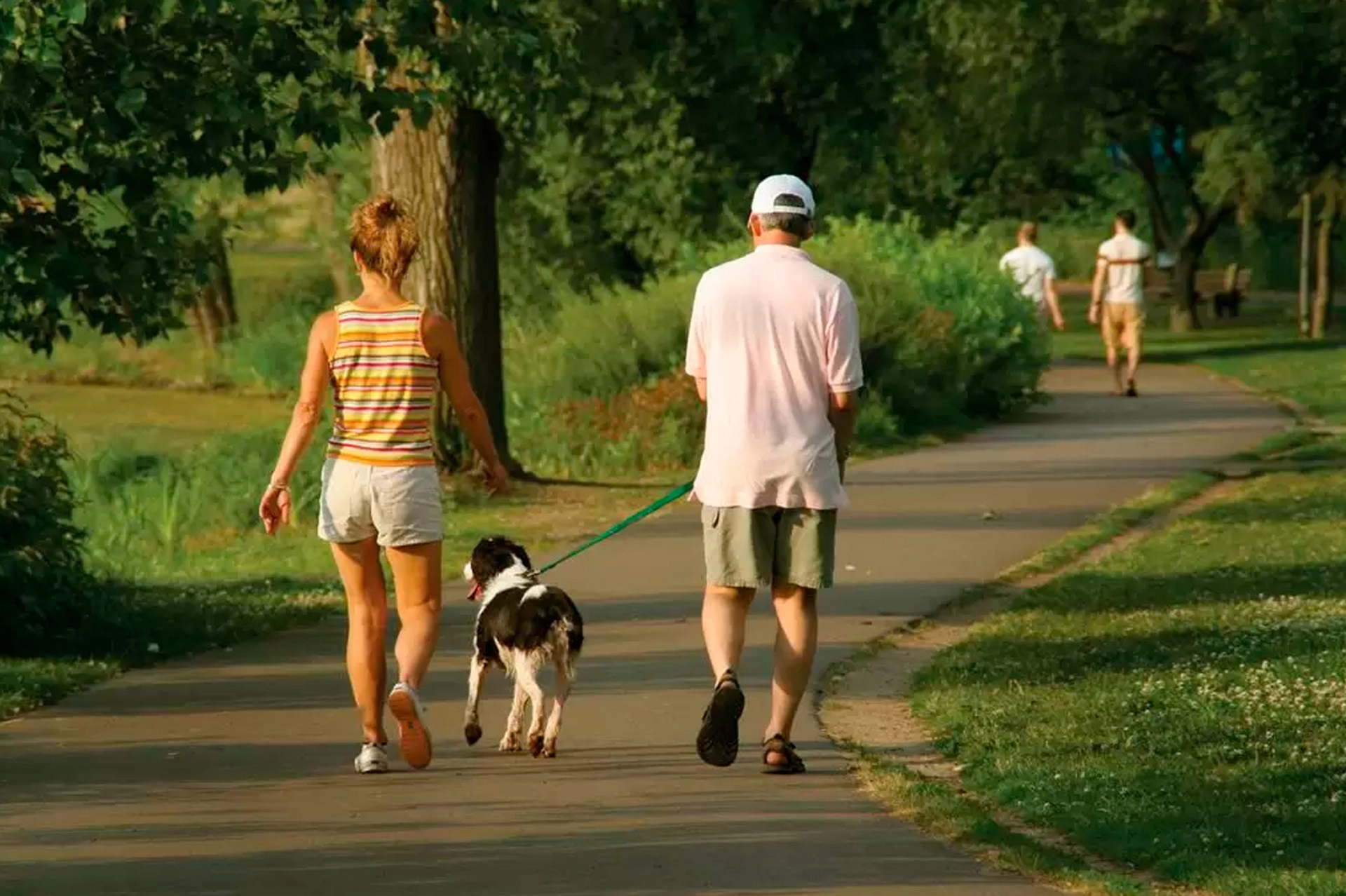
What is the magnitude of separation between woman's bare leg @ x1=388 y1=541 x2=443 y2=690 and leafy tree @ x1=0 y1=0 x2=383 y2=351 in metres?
3.59

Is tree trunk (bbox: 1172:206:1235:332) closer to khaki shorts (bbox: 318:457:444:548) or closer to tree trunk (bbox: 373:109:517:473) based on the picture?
tree trunk (bbox: 373:109:517:473)

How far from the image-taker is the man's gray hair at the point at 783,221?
9.59 meters

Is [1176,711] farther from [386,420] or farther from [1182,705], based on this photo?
[386,420]

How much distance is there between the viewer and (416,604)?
A: 31.7 ft

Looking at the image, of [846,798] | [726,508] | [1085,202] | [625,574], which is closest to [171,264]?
[625,574]

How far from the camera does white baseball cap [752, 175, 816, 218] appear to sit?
31.4ft

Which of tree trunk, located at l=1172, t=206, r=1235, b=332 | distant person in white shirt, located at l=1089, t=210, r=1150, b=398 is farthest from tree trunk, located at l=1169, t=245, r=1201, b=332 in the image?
distant person in white shirt, located at l=1089, t=210, r=1150, b=398

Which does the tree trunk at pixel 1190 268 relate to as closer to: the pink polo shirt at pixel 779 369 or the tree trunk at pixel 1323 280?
the tree trunk at pixel 1323 280

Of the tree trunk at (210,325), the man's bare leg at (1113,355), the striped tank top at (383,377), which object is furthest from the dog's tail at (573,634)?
the tree trunk at (210,325)

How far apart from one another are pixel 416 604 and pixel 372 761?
56cm

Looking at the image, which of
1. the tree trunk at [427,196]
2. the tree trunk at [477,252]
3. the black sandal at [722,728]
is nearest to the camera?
the black sandal at [722,728]

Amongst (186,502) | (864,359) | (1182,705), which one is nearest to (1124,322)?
(864,359)

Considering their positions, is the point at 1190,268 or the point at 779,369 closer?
the point at 779,369

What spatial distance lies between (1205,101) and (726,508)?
128ft
